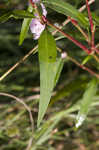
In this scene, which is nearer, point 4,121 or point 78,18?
point 78,18

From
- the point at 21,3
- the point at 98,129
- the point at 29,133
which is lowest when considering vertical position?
the point at 98,129

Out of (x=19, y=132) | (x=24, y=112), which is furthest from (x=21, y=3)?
(x=19, y=132)

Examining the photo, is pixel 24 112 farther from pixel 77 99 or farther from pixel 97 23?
pixel 97 23

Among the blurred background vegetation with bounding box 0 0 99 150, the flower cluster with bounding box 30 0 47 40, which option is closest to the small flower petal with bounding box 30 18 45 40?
the flower cluster with bounding box 30 0 47 40

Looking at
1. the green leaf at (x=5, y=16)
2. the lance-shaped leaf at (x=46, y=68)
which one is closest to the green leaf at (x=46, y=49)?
the lance-shaped leaf at (x=46, y=68)

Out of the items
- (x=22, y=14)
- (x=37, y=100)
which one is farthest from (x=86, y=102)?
(x=22, y=14)

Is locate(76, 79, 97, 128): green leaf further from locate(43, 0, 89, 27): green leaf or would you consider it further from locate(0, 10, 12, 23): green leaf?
locate(0, 10, 12, 23): green leaf

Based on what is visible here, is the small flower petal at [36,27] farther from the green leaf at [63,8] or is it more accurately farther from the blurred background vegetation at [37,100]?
the blurred background vegetation at [37,100]
